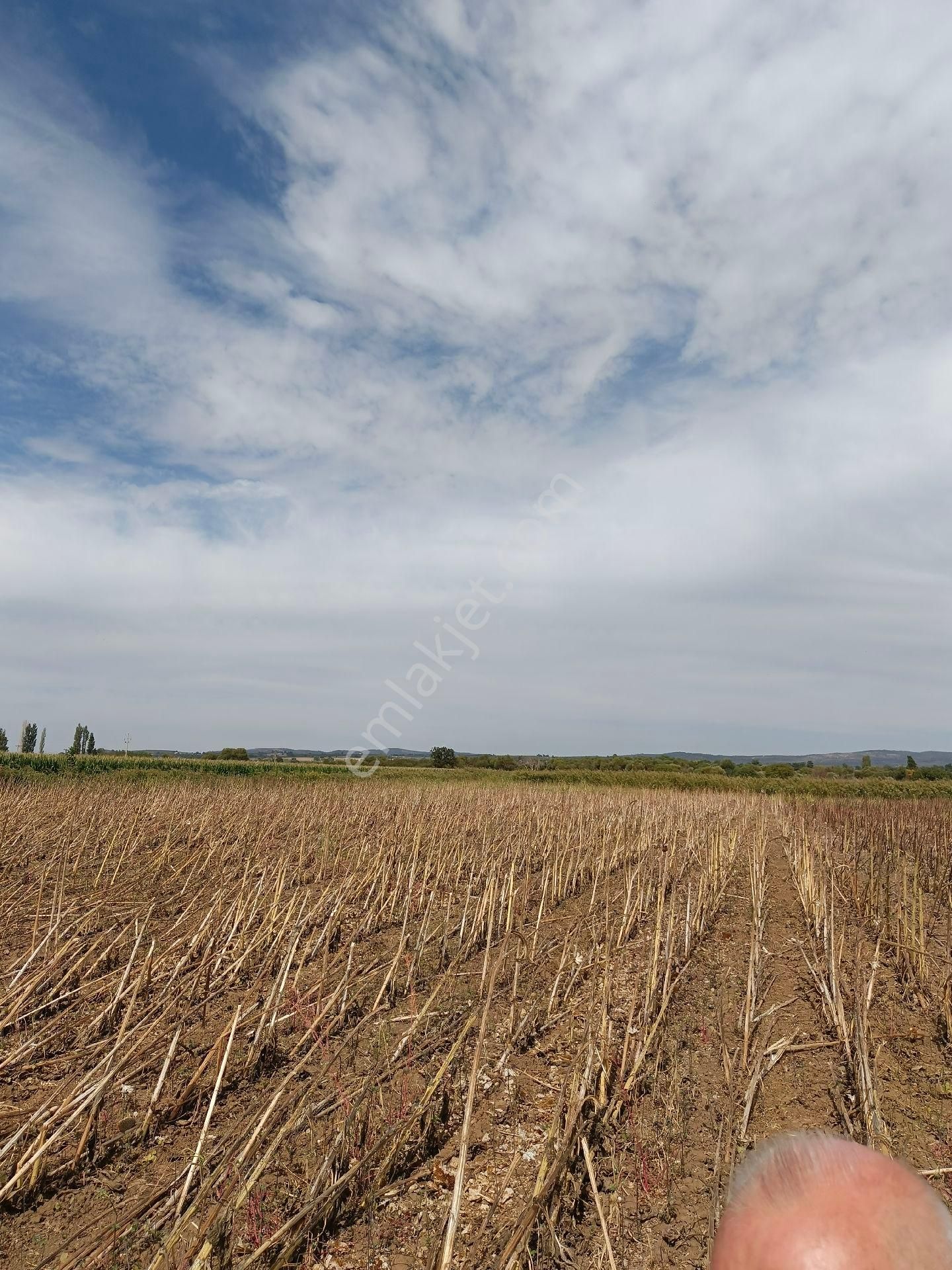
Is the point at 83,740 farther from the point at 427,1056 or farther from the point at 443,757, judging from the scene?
the point at 427,1056

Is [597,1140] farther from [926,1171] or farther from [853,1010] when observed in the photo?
[853,1010]

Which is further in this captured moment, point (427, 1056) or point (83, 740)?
point (83, 740)

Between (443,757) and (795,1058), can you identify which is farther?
(443,757)

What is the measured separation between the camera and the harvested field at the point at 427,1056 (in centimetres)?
316

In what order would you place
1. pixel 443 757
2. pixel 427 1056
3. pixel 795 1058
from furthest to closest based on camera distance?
pixel 443 757
pixel 795 1058
pixel 427 1056

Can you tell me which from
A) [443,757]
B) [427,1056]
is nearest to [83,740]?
[443,757]

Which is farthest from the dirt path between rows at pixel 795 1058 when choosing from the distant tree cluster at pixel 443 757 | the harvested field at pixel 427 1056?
the distant tree cluster at pixel 443 757

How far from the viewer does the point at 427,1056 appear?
4.64 meters

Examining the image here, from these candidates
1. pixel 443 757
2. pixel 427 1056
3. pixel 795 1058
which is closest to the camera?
pixel 427 1056

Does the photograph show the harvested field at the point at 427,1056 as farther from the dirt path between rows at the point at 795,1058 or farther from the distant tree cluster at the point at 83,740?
the distant tree cluster at the point at 83,740

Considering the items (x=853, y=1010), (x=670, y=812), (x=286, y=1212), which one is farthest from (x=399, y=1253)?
(x=670, y=812)

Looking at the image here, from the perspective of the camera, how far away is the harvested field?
3160 millimetres

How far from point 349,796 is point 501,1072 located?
16.6 meters

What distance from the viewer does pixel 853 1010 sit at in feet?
17.9
